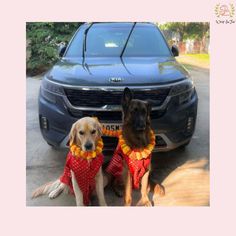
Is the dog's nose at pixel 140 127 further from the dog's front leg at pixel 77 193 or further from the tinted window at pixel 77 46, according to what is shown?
the tinted window at pixel 77 46

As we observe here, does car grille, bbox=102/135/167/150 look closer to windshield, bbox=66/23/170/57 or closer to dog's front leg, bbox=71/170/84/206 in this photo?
dog's front leg, bbox=71/170/84/206

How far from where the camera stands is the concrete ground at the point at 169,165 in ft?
13.4

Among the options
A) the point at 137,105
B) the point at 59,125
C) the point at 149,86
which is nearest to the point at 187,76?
the point at 149,86

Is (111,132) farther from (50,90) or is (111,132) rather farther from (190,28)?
(190,28)

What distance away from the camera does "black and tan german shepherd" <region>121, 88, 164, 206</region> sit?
12.0 ft

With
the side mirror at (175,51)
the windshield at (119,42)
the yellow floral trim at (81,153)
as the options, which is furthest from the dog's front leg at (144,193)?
the side mirror at (175,51)

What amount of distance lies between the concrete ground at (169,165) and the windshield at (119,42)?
2.27ft

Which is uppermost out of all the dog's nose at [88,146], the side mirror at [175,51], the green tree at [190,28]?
the green tree at [190,28]

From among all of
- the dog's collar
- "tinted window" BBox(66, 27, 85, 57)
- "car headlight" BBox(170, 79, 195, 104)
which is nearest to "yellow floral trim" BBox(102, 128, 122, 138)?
the dog's collar

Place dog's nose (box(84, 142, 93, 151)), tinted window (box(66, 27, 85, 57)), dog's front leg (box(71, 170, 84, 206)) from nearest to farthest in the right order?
dog's nose (box(84, 142, 93, 151)), dog's front leg (box(71, 170, 84, 206)), tinted window (box(66, 27, 85, 57))

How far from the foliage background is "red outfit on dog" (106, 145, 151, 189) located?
1429mm

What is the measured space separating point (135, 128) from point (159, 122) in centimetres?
43

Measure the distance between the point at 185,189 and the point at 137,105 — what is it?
125 centimetres
